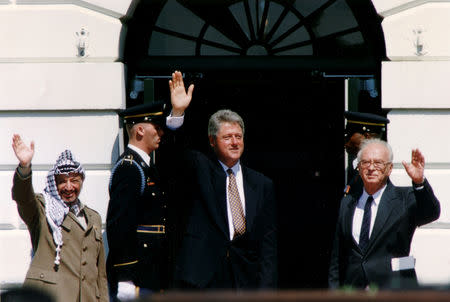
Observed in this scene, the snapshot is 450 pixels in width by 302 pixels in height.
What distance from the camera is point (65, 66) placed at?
284 inches

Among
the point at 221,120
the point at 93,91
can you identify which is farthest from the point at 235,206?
the point at 93,91

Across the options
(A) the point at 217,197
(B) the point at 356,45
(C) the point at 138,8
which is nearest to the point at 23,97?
(C) the point at 138,8

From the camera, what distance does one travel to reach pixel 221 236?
230 inches

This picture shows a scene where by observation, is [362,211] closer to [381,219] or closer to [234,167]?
[381,219]

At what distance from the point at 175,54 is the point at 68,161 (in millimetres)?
1979

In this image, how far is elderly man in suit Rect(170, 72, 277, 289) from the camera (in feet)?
19.1

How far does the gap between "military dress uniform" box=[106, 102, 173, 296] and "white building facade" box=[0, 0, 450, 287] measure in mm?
1202

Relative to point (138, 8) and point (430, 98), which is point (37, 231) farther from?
point (430, 98)

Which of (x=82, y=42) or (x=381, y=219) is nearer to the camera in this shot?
(x=381, y=219)

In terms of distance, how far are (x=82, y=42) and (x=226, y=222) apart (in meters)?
2.23

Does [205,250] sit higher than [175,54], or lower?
lower

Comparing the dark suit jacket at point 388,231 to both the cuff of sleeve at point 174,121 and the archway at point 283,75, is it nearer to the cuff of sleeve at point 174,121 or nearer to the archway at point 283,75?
the cuff of sleeve at point 174,121

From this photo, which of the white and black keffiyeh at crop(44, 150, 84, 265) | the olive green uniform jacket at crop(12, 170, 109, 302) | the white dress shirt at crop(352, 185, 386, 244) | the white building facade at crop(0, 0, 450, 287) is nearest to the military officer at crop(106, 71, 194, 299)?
the olive green uniform jacket at crop(12, 170, 109, 302)

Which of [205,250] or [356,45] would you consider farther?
[356,45]
